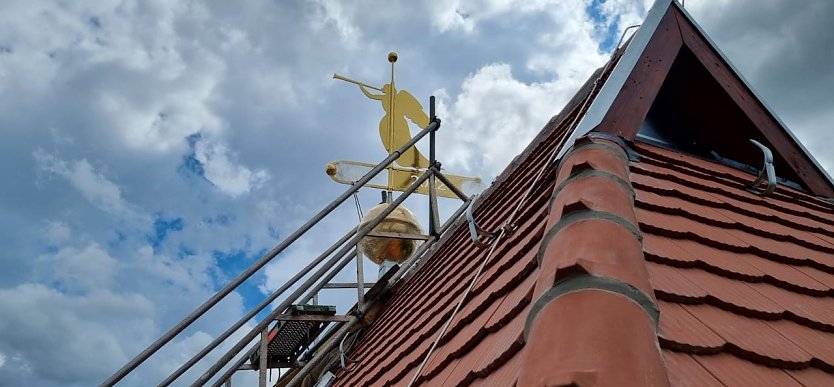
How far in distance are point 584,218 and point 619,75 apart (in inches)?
59.7

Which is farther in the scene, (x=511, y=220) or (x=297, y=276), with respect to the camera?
(x=297, y=276)

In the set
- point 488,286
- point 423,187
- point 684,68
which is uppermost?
point 423,187

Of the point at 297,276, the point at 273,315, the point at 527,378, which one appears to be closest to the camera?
the point at 527,378

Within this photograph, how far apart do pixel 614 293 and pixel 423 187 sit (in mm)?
6891

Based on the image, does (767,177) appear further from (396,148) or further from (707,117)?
(396,148)

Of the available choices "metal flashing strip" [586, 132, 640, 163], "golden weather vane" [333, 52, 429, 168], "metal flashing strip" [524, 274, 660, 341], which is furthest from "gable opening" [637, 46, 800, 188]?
"golden weather vane" [333, 52, 429, 168]

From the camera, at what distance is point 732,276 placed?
6.55 ft

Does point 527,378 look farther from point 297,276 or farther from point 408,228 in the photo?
point 408,228

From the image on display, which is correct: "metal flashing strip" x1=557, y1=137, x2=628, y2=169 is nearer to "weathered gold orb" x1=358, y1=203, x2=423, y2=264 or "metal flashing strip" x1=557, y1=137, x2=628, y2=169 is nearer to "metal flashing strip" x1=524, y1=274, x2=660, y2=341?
"metal flashing strip" x1=524, y1=274, x2=660, y2=341

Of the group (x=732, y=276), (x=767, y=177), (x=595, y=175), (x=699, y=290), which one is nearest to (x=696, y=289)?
(x=699, y=290)

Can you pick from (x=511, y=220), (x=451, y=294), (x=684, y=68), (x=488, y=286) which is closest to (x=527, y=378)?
(x=488, y=286)

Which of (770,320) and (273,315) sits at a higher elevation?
(273,315)

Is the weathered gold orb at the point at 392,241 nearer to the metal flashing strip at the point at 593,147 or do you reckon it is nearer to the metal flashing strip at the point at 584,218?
the metal flashing strip at the point at 593,147

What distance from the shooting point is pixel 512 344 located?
165 cm
